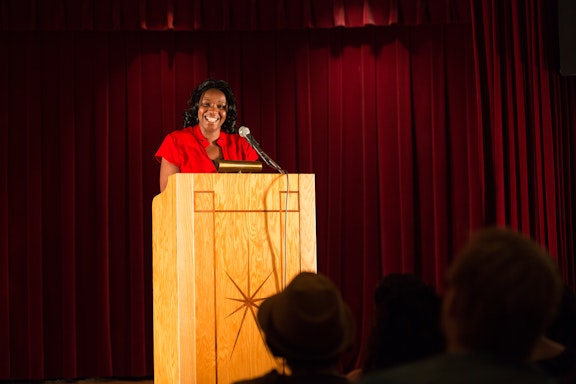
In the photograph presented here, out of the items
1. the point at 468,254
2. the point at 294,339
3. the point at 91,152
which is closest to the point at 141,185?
the point at 91,152

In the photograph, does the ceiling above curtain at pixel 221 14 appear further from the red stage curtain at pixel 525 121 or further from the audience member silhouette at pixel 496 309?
the audience member silhouette at pixel 496 309

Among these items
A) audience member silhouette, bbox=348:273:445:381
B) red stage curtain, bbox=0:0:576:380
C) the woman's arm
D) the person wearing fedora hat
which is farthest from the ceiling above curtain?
the person wearing fedora hat

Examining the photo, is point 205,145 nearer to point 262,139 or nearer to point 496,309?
point 262,139

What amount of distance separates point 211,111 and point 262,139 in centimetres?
182

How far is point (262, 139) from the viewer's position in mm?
6184

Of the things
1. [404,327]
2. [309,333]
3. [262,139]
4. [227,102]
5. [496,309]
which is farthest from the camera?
[262,139]

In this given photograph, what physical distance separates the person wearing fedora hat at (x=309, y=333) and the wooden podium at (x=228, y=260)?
176 cm

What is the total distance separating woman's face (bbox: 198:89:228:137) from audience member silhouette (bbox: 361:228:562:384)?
3393mm

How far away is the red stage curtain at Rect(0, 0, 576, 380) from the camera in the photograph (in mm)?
5957

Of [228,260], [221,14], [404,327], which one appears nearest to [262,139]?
[221,14]

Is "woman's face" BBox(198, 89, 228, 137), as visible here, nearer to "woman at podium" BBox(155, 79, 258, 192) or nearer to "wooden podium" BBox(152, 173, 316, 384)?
"woman at podium" BBox(155, 79, 258, 192)

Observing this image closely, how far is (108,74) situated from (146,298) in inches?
66.0

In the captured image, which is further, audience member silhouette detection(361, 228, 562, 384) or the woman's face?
the woman's face

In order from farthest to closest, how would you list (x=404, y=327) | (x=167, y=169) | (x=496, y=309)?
(x=167, y=169)
(x=404, y=327)
(x=496, y=309)
